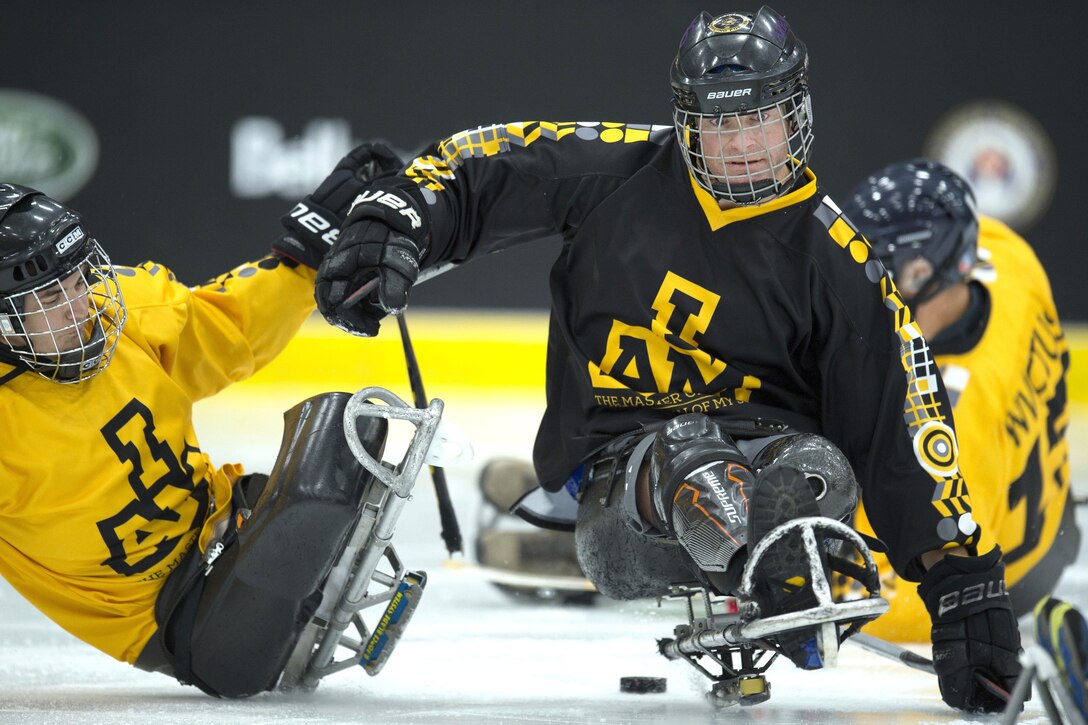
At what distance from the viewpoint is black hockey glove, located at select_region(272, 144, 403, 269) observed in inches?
94.1

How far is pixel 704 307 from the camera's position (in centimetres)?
206

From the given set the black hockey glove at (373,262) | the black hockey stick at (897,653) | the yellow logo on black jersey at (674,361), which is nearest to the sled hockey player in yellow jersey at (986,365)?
the black hockey stick at (897,653)

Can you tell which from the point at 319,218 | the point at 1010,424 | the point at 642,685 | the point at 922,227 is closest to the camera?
the point at 642,685

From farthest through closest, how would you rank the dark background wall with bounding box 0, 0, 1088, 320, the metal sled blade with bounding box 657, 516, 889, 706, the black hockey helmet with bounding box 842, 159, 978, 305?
the dark background wall with bounding box 0, 0, 1088, 320
the black hockey helmet with bounding box 842, 159, 978, 305
the metal sled blade with bounding box 657, 516, 889, 706

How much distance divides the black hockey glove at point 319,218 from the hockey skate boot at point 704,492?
2.65 feet

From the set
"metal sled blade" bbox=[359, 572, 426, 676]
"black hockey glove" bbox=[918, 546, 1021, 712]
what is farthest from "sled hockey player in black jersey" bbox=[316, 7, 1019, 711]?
"metal sled blade" bbox=[359, 572, 426, 676]

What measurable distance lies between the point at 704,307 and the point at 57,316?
3.09 feet

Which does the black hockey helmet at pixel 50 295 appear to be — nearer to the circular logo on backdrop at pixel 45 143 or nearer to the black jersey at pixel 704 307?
the black jersey at pixel 704 307

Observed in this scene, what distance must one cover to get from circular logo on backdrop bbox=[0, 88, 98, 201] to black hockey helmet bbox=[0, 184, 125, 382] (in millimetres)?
3384

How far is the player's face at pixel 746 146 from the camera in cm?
197

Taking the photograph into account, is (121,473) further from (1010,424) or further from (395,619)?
(1010,424)

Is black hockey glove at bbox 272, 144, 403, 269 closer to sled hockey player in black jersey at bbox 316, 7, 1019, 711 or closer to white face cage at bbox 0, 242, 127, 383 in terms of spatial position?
sled hockey player in black jersey at bbox 316, 7, 1019, 711

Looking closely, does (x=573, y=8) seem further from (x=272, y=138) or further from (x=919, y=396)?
(x=919, y=396)

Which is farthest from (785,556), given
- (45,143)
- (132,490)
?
(45,143)
